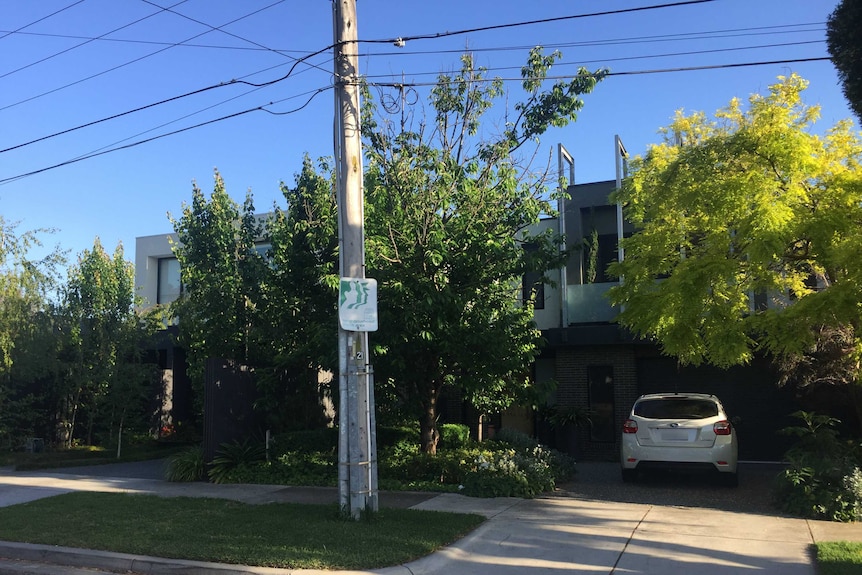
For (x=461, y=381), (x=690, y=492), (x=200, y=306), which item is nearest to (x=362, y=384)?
(x=461, y=381)

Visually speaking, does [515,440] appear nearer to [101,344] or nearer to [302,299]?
[302,299]

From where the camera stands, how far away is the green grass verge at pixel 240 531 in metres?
6.97

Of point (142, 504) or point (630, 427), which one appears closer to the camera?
point (142, 504)

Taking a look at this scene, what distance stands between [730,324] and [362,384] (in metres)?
5.26

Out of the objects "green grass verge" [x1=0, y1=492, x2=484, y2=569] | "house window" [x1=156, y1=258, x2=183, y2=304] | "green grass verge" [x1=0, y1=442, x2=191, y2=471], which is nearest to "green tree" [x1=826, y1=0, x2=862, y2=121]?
"green grass verge" [x1=0, y1=492, x2=484, y2=569]

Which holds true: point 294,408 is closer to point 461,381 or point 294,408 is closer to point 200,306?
point 200,306

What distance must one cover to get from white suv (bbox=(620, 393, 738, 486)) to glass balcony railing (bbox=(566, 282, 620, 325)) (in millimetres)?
4725

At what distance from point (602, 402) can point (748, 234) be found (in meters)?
8.00

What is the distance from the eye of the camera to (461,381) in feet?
38.3

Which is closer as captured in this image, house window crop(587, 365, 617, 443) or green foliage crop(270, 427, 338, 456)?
green foliage crop(270, 427, 338, 456)

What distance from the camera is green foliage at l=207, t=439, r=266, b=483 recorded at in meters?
12.7

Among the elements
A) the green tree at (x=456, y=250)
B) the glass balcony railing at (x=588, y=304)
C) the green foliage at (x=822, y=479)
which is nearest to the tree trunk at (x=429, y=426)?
the green tree at (x=456, y=250)

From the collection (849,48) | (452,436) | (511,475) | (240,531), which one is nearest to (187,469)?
(452,436)

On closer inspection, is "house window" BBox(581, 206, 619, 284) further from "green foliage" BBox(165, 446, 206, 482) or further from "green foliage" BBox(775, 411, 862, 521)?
"green foliage" BBox(165, 446, 206, 482)
